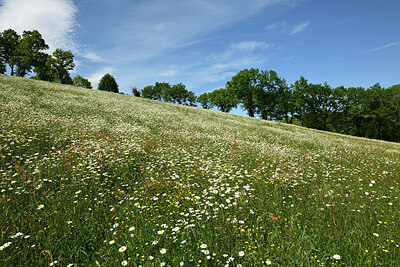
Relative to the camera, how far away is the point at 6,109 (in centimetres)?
1114

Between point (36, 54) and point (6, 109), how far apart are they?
55807mm

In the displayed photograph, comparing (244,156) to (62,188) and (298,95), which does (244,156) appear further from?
(298,95)

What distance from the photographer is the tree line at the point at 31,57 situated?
4834 centimetres

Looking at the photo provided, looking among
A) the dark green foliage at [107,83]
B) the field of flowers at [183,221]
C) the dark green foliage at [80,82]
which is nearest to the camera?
the field of flowers at [183,221]

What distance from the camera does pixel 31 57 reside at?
160 feet

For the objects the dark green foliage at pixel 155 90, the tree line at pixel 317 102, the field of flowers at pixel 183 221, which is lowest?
the field of flowers at pixel 183 221

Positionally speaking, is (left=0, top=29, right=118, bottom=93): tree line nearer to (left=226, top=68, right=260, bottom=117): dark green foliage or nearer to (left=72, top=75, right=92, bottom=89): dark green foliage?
(left=72, top=75, right=92, bottom=89): dark green foliage

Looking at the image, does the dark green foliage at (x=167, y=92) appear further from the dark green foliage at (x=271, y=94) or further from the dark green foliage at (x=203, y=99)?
the dark green foliage at (x=271, y=94)

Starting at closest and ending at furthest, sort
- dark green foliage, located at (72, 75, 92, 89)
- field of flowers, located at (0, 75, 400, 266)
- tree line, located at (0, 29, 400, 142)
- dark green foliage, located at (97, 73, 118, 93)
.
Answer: field of flowers, located at (0, 75, 400, 266), tree line, located at (0, 29, 400, 142), dark green foliage, located at (97, 73, 118, 93), dark green foliage, located at (72, 75, 92, 89)

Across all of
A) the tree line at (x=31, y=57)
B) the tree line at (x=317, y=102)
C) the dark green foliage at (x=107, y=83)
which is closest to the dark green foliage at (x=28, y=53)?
the tree line at (x=31, y=57)

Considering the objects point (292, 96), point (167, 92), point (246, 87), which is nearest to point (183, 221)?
point (246, 87)

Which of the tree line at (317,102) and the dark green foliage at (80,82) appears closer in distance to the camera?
the tree line at (317,102)

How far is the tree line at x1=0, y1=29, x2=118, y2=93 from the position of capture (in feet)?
159

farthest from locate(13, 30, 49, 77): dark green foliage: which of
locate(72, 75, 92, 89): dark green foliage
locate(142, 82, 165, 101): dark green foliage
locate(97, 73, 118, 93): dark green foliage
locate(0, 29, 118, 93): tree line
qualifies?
locate(142, 82, 165, 101): dark green foliage
